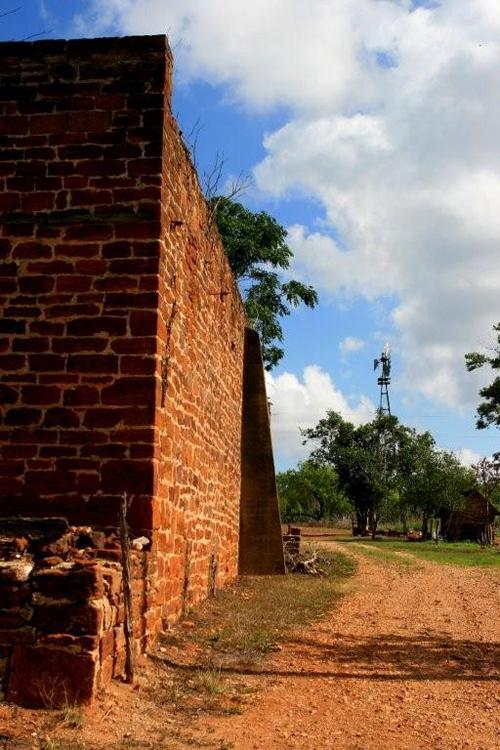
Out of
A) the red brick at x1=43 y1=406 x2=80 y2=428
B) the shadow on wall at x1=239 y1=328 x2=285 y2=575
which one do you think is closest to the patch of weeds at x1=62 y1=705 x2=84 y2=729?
the red brick at x1=43 y1=406 x2=80 y2=428

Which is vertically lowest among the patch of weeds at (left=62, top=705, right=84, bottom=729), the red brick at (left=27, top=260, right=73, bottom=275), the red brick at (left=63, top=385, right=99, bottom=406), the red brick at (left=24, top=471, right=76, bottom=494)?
the patch of weeds at (left=62, top=705, right=84, bottom=729)

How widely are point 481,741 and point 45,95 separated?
6.25m

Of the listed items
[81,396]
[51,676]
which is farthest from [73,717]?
[81,396]

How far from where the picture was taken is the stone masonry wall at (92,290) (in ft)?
20.5

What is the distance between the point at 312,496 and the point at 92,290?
67.5 metres

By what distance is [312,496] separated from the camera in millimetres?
72438

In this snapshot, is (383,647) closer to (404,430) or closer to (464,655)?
(464,655)

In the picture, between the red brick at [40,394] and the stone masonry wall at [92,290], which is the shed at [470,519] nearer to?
the stone masonry wall at [92,290]

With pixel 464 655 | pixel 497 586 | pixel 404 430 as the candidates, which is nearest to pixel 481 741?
pixel 464 655

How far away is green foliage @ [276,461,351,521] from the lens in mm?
68750

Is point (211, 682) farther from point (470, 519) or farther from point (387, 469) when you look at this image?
point (387, 469)

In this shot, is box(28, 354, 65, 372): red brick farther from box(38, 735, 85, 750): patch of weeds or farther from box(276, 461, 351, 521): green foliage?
box(276, 461, 351, 521): green foliage

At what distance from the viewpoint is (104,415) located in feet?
20.7

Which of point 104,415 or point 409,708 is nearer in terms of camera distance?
point 409,708
